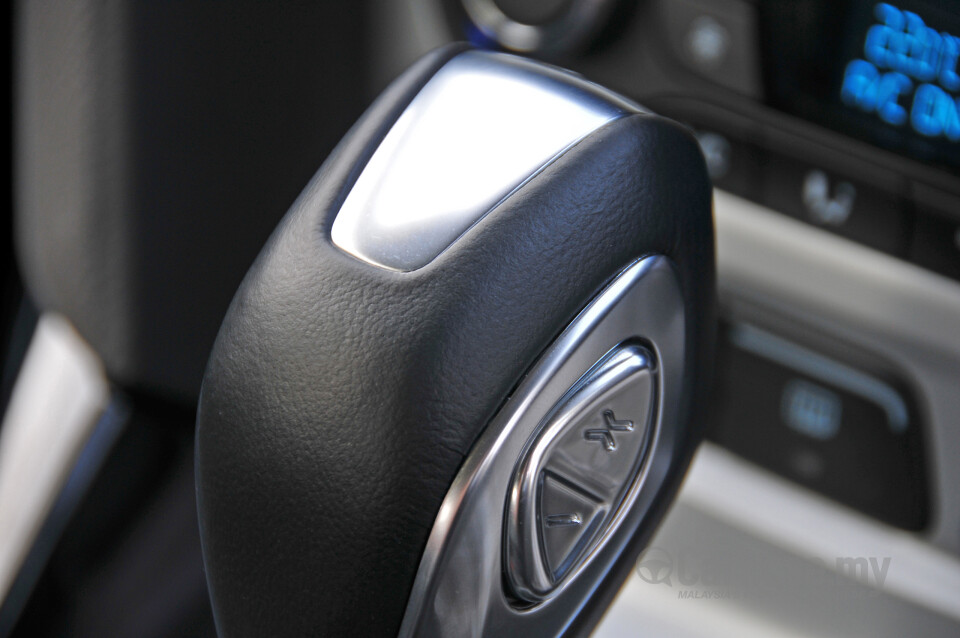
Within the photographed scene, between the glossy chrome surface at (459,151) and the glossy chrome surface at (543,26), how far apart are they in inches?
8.0

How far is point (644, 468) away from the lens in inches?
16.0

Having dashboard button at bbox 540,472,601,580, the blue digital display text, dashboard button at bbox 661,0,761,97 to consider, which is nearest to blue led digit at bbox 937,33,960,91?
the blue digital display text

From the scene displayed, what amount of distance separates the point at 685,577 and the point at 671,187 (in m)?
0.38

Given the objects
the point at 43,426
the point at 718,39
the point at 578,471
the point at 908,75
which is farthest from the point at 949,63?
the point at 43,426

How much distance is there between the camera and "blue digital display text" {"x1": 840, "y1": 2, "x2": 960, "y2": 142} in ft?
1.72

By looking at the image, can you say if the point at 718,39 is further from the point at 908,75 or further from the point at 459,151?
the point at 459,151

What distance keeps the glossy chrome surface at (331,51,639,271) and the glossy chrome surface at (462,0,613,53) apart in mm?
203

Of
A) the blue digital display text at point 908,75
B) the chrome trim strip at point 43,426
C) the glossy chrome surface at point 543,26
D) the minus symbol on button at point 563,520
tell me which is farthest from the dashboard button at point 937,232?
the chrome trim strip at point 43,426

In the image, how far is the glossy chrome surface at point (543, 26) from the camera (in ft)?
1.94

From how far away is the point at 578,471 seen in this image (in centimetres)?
37

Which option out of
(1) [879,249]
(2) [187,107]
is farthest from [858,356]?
(2) [187,107]

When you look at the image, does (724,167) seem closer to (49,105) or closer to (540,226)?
(540,226)

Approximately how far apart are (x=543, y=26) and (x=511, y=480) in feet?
1.18

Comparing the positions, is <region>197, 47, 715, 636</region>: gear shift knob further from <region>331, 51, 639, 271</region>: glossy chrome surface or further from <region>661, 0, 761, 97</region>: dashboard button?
<region>661, 0, 761, 97</region>: dashboard button
